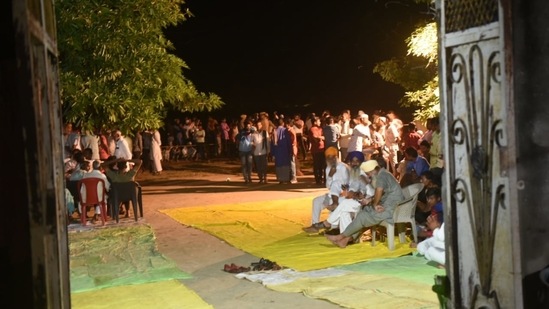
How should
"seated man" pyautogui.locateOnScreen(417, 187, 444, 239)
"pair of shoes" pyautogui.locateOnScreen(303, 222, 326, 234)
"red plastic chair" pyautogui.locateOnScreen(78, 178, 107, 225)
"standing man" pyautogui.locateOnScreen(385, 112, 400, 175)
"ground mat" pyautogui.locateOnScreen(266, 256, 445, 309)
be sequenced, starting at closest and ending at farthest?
"ground mat" pyautogui.locateOnScreen(266, 256, 445, 309) → "seated man" pyautogui.locateOnScreen(417, 187, 444, 239) → "pair of shoes" pyautogui.locateOnScreen(303, 222, 326, 234) → "red plastic chair" pyautogui.locateOnScreen(78, 178, 107, 225) → "standing man" pyautogui.locateOnScreen(385, 112, 400, 175)

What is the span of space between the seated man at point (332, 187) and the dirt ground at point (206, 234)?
5.24 ft

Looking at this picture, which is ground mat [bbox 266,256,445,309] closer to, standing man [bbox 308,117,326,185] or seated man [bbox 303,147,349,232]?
seated man [bbox 303,147,349,232]

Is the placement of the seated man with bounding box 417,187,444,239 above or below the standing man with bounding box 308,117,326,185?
below

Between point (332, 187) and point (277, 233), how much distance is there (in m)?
1.31

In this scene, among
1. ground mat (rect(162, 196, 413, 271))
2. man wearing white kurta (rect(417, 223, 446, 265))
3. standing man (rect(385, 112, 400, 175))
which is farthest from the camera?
standing man (rect(385, 112, 400, 175))

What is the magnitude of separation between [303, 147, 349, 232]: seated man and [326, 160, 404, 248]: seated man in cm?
92

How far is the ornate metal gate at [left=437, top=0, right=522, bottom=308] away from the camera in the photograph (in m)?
4.49

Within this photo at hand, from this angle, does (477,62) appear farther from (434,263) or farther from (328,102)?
(328,102)

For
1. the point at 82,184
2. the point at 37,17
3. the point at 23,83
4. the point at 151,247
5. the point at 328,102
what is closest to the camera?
the point at 23,83

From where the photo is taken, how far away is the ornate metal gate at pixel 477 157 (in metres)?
4.49

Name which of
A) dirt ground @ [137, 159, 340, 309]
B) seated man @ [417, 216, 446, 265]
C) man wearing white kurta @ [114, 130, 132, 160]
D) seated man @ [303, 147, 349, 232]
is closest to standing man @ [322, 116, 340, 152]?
dirt ground @ [137, 159, 340, 309]

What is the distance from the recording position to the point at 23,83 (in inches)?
149

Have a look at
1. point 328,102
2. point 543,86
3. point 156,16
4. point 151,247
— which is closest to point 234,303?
point 151,247

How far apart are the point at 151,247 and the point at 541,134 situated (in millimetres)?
8120
